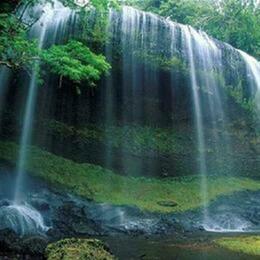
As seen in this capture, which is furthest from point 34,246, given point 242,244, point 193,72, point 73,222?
point 193,72

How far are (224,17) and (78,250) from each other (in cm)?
2255

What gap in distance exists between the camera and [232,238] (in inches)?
529

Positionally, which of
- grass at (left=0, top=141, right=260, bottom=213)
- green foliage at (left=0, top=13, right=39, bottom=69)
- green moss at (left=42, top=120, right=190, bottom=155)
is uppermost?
green moss at (left=42, top=120, right=190, bottom=155)

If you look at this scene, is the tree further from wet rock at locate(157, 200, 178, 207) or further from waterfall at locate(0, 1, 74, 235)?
wet rock at locate(157, 200, 178, 207)

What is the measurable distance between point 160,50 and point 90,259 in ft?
43.7

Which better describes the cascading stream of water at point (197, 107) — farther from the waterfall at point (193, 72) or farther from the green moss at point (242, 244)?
the green moss at point (242, 244)

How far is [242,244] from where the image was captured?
40.4 ft

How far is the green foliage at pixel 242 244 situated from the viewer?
1133 centimetres

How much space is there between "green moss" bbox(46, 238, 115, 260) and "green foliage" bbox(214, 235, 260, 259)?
4180mm

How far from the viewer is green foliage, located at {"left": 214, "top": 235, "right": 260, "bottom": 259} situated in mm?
11334

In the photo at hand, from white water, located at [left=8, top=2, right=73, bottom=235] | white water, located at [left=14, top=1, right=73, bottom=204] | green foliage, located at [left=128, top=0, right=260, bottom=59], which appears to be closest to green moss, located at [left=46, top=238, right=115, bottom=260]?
white water, located at [left=8, top=2, right=73, bottom=235]

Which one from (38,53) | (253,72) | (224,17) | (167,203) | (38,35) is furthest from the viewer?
(224,17)

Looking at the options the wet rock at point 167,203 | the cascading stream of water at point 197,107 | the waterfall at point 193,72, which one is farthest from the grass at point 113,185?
the cascading stream of water at point 197,107

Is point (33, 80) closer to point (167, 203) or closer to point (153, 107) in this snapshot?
point (153, 107)
